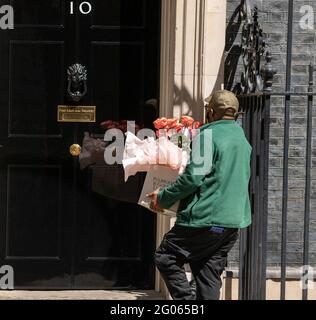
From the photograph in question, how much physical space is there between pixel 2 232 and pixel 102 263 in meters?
0.81

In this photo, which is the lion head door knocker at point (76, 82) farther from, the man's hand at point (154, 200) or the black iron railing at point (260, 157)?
the man's hand at point (154, 200)

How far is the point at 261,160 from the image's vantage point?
5102 mm

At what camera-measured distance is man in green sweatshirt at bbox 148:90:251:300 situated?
184 inches

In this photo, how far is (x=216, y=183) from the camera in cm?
470

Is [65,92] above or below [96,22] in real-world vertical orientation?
below

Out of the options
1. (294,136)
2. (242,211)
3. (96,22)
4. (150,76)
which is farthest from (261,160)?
(96,22)

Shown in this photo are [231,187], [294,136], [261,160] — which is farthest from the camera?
[294,136]

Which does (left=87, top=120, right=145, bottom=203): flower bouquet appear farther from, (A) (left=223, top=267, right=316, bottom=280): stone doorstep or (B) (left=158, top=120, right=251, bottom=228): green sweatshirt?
(B) (left=158, top=120, right=251, bottom=228): green sweatshirt

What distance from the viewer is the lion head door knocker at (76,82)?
20.3 feet

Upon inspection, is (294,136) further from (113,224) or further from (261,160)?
(113,224)

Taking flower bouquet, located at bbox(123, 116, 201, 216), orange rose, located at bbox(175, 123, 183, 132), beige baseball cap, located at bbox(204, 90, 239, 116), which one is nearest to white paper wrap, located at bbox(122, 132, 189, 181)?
flower bouquet, located at bbox(123, 116, 201, 216)

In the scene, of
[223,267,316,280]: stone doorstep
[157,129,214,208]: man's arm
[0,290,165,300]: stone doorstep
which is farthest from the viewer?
[0,290,165,300]: stone doorstep

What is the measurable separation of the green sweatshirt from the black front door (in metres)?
1.60

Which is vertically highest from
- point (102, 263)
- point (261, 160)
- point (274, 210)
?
point (261, 160)
